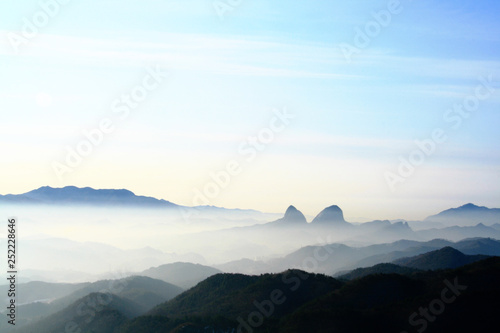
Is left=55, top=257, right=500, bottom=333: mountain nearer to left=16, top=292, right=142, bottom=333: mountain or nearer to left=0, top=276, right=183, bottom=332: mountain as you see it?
left=16, top=292, right=142, bottom=333: mountain

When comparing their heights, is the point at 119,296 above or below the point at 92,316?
above

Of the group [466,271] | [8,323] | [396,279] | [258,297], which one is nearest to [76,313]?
[8,323]

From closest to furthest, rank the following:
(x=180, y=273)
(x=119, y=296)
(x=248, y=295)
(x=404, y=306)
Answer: (x=404, y=306) → (x=248, y=295) → (x=119, y=296) → (x=180, y=273)

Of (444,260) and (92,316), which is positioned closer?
(92,316)

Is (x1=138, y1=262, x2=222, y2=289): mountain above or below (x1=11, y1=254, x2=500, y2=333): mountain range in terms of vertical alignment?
above

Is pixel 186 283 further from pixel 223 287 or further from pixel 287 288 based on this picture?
pixel 287 288

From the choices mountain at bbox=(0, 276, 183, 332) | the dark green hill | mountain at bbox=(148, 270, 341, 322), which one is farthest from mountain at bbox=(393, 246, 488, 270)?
the dark green hill

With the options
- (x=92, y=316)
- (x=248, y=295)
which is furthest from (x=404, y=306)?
(x=92, y=316)

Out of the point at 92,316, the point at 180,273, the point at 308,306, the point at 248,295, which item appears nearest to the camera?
the point at 308,306

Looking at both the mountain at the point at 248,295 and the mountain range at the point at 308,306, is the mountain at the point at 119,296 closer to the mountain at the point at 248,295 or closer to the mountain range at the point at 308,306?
the mountain range at the point at 308,306

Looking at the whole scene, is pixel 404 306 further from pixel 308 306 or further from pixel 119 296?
pixel 119 296

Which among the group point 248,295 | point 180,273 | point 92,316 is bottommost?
point 92,316
